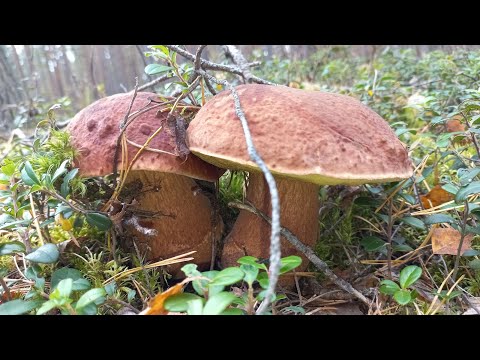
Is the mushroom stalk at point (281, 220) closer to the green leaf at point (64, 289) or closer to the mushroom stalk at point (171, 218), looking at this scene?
the mushroom stalk at point (171, 218)

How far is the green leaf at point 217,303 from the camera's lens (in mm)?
734

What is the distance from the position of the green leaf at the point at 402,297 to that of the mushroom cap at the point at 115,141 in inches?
27.7

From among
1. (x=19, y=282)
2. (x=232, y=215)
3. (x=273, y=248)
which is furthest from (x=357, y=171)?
(x=19, y=282)

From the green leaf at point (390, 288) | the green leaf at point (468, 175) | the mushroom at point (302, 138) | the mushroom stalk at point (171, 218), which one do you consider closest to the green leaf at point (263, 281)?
the mushroom at point (302, 138)

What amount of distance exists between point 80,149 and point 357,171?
904 millimetres

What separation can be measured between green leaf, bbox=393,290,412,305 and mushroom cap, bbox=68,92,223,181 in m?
0.70

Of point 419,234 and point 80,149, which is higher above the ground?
point 80,149

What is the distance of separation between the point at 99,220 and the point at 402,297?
947 millimetres

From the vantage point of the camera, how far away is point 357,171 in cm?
98

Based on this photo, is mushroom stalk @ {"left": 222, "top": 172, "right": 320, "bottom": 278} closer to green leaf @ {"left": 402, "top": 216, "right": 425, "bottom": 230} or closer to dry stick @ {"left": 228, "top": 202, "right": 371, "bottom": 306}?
dry stick @ {"left": 228, "top": 202, "right": 371, "bottom": 306}

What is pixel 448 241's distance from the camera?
135 centimetres
